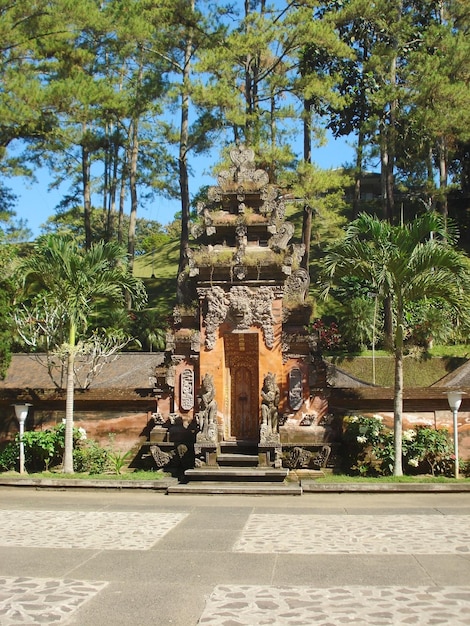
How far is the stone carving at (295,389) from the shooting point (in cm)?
1581

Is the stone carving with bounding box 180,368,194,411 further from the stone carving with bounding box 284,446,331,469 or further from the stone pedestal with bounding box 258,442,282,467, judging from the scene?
the stone carving with bounding box 284,446,331,469

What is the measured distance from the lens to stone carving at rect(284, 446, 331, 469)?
15.2m

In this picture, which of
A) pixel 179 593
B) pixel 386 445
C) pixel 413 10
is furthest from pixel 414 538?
pixel 413 10

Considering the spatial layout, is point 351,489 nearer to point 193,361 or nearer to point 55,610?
point 193,361

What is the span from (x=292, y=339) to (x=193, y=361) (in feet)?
7.93

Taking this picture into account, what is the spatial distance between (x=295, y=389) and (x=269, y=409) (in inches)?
46.0

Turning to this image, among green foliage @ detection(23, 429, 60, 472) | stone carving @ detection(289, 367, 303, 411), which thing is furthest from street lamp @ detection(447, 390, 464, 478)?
green foliage @ detection(23, 429, 60, 472)

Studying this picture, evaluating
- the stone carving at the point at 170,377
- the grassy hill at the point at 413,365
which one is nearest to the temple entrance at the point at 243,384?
the stone carving at the point at 170,377

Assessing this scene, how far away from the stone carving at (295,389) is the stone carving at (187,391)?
7.71ft

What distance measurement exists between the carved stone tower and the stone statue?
137mm

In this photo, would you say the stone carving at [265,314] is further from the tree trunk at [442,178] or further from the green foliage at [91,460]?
the tree trunk at [442,178]

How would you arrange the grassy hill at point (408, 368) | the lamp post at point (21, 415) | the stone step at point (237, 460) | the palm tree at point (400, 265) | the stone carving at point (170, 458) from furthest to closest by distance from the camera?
1. the grassy hill at point (408, 368)
2. the stone carving at point (170, 458)
3. the lamp post at point (21, 415)
4. the stone step at point (237, 460)
5. the palm tree at point (400, 265)

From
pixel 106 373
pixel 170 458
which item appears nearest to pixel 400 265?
pixel 170 458

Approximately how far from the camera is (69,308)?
15.8m
